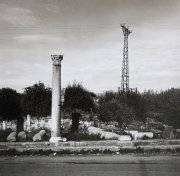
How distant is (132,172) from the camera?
1280 centimetres

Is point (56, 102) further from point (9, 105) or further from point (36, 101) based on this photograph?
point (9, 105)

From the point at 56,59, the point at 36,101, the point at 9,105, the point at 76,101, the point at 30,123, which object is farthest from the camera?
the point at 30,123

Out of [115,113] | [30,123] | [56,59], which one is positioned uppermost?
[56,59]

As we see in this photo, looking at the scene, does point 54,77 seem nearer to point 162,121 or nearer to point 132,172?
point 132,172

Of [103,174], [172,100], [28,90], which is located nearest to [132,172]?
[103,174]

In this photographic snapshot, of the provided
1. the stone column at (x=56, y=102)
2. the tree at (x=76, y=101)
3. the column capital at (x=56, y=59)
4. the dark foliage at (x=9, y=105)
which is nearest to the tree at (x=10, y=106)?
the dark foliage at (x=9, y=105)

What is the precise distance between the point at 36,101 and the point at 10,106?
2443 mm

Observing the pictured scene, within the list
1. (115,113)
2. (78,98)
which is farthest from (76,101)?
(115,113)

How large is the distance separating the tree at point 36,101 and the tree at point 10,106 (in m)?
0.70

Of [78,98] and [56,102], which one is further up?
[78,98]

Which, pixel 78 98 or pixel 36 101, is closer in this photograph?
pixel 78 98

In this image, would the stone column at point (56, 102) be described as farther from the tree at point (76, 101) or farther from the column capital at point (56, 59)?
the tree at point (76, 101)

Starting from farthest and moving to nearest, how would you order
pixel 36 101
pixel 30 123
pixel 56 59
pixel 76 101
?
pixel 30 123 → pixel 36 101 → pixel 76 101 → pixel 56 59

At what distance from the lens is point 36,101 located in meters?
32.4
